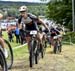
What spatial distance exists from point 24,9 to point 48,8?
120ft

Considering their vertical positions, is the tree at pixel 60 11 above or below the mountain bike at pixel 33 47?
below

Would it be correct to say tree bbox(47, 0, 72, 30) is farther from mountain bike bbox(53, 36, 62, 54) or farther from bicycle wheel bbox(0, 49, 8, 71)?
bicycle wheel bbox(0, 49, 8, 71)

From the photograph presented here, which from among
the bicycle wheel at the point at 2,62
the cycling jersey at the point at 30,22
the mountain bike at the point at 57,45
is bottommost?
the mountain bike at the point at 57,45

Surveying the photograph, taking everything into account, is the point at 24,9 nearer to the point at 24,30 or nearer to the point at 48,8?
the point at 24,30

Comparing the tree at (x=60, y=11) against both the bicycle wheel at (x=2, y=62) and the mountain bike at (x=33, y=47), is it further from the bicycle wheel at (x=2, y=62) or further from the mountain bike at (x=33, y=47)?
the bicycle wheel at (x=2, y=62)

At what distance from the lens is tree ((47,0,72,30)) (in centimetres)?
4447

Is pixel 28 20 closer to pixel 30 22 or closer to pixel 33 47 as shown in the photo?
pixel 30 22

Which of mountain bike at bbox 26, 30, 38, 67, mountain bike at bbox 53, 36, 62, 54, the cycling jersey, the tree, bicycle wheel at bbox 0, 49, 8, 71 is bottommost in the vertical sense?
the tree

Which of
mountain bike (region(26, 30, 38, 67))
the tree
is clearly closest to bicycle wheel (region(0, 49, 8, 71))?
mountain bike (region(26, 30, 38, 67))

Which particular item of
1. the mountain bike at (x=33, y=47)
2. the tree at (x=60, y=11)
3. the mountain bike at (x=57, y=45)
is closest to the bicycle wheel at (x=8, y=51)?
the mountain bike at (x=33, y=47)

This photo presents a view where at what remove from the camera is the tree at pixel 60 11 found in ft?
146

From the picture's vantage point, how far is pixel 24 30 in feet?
37.3

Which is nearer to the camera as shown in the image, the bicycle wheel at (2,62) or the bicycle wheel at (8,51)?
the bicycle wheel at (2,62)

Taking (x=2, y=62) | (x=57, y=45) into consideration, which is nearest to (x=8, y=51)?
(x=2, y=62)
